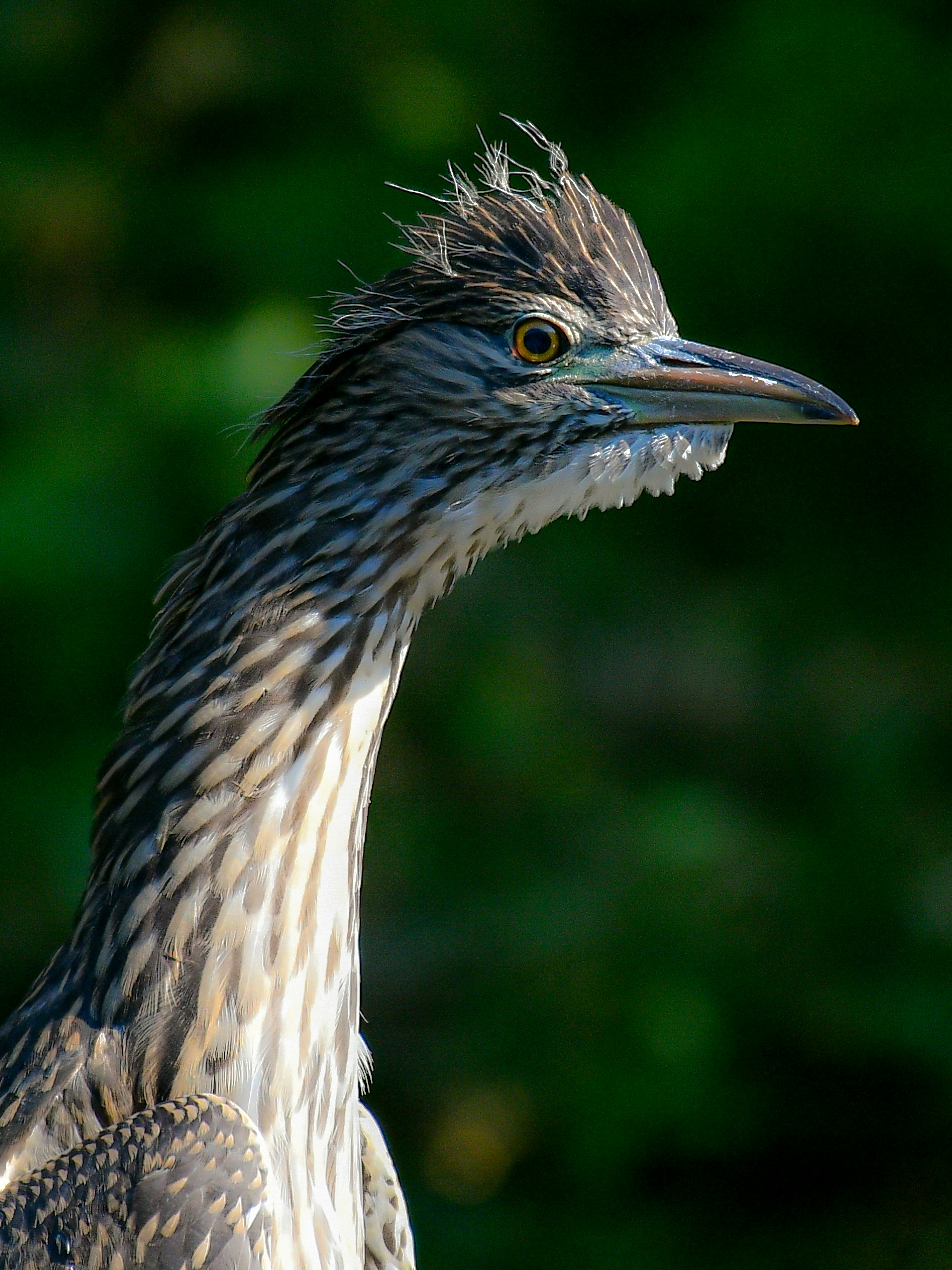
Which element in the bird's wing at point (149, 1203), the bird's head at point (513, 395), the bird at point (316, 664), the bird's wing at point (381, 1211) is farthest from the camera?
A: the bird's wing at point (381, 1211)

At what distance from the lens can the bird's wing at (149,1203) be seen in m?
2.18

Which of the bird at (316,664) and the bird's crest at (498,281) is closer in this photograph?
the bird at (316,664)

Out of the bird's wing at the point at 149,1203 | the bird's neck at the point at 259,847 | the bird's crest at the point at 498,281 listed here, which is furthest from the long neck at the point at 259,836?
the bird's crest at the point at 498,281

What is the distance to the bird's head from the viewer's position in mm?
2557

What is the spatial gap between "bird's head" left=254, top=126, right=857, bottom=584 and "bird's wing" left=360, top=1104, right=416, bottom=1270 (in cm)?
128

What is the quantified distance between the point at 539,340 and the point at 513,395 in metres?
0.12

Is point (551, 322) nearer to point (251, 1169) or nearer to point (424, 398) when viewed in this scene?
point (424, 398)

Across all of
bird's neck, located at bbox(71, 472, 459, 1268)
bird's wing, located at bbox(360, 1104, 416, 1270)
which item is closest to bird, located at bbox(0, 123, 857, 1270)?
bird's neck, located at bbox(71, 472, 459, 1268)

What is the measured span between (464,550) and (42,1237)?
127 cm

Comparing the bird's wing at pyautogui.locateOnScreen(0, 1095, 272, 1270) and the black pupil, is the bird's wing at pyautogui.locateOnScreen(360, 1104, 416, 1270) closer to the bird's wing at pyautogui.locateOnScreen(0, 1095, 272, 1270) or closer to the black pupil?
the bird's wing at pyautogui.locateOnScreen(0, 1095, 272, 1270)

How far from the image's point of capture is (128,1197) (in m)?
2.19

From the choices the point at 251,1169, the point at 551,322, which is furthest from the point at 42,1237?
the point at 551,322

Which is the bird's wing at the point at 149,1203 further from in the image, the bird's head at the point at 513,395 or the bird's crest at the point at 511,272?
the bird's crest at the point at 511,272

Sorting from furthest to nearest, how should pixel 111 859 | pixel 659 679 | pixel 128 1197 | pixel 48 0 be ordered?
1. pixel 659 679
2. pixel 48 0
3. pixel 111 859
4. pixel 128 1197
